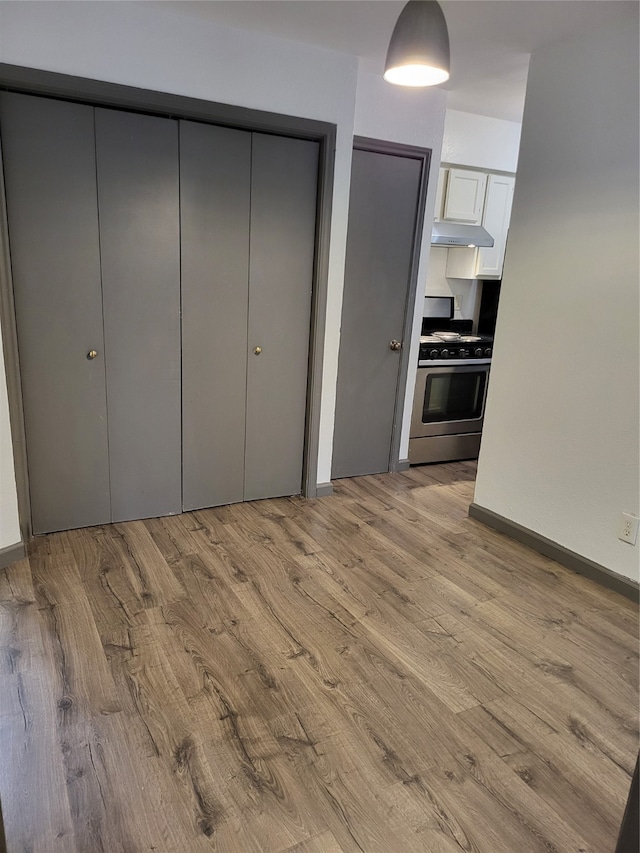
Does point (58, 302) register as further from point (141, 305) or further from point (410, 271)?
point (410, 271)

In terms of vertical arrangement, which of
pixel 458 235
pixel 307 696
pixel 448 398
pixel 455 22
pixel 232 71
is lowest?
pixel 307 696

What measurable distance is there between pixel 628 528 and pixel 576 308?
108cm

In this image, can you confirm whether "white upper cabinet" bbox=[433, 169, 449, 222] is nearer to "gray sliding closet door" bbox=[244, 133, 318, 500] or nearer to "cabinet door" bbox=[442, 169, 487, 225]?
"cabinet door" bbox=[442, 169, 487, 225]

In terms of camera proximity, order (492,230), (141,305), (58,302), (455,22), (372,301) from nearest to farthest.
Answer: (455,22) → (58,302) → (141,305) → (372,301) → (492,230)

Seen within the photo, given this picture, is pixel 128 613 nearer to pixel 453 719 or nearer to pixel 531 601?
pixel 453 719

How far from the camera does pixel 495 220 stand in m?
4.63

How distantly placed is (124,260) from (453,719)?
2.52 metres

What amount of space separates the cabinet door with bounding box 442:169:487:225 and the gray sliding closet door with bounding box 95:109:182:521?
2.20 meters

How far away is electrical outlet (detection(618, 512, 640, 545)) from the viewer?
2721mm

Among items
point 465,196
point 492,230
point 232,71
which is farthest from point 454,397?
point 232,71

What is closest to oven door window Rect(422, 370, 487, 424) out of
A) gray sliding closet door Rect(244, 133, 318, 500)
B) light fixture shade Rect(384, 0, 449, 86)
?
gray sliding closet door Rect(244, 133, 318, 500)

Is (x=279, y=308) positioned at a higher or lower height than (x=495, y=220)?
lower

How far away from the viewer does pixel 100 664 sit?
7.12 ft

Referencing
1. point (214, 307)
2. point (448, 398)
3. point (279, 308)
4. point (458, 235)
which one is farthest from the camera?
point (448, 398)
